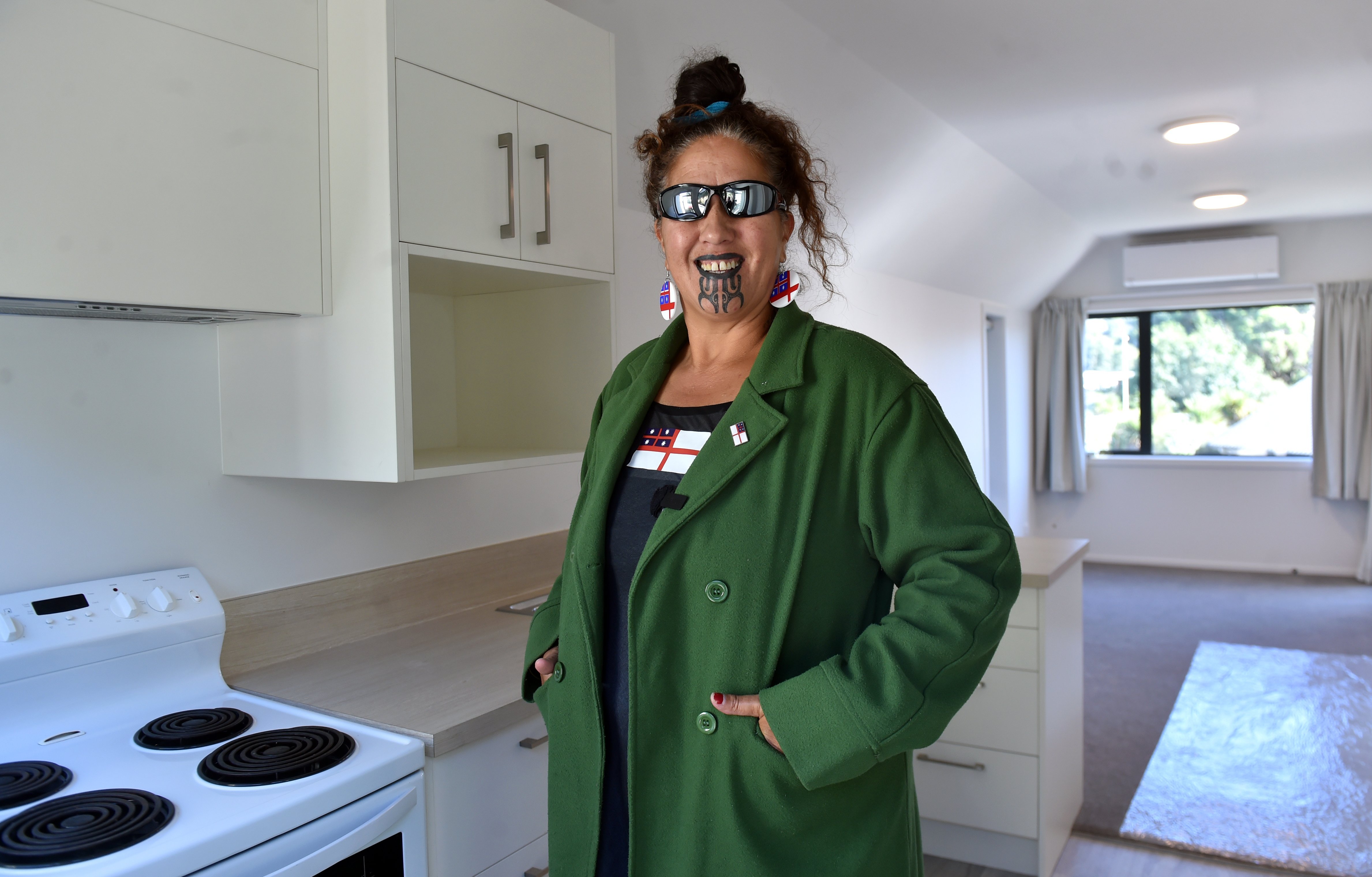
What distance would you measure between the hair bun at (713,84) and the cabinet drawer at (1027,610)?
1.75 metres

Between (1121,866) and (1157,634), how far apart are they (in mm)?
3075

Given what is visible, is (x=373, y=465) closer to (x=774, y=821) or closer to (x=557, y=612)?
(x=557, y=612)

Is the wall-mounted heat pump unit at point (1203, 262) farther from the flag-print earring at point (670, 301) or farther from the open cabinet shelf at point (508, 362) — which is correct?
the flag-print earring at point (670, 301)

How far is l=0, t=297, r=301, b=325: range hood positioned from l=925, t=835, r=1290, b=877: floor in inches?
88.4

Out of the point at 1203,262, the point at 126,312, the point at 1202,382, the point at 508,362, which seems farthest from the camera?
the point at 1202,382

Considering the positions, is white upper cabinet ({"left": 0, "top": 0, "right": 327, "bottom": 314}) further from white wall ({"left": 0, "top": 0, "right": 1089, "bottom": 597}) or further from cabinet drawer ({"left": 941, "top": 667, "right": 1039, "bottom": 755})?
cabinet drawer ({"left": 941, "top": 667, "right": 1039, "bottom": 755})

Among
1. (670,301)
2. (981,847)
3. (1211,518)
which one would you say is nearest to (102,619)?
(670,301)

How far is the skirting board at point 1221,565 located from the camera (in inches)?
Result: 275

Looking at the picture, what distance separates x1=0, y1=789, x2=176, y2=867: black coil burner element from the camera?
43.3 inches

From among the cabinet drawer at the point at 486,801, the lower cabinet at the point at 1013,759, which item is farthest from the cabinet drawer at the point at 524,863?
the lower cabinet at the point at 1013,759

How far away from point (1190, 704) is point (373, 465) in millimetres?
3855

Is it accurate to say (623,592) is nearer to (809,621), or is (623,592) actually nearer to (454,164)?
(809,621)

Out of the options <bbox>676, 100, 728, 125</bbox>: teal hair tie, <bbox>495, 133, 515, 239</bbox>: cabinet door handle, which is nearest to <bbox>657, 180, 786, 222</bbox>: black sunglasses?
<bbox>676, 100, 728, 125</bbox>: teal hair tie

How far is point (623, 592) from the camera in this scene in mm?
1192
